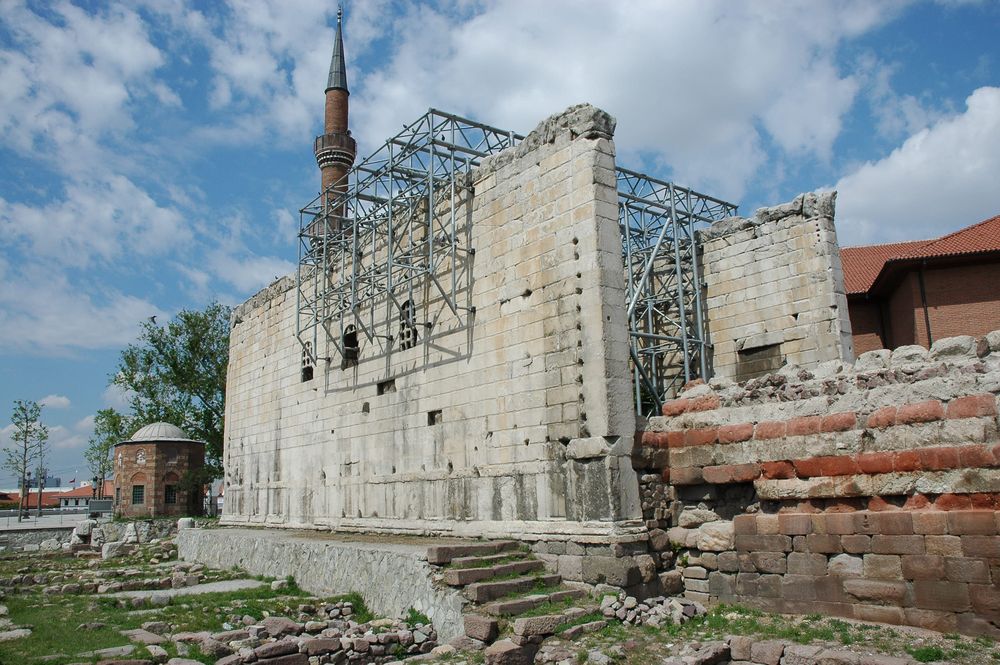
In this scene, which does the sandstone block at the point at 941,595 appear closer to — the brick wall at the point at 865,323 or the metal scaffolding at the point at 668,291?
the metal scaffolding at the point at 668,291

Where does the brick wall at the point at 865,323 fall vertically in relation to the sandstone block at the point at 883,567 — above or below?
above

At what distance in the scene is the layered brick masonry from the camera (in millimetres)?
7211

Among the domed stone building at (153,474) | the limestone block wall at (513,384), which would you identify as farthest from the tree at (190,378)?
the limestone block wall at (513,384)

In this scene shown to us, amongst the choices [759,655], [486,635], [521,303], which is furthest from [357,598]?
[759,655]

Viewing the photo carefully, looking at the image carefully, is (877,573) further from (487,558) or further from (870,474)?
(487,558)

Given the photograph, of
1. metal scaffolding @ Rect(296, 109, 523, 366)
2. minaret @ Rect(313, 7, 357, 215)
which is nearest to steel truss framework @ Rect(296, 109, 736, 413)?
metal scaffolding @ Rect(296, 109, 523, 366)

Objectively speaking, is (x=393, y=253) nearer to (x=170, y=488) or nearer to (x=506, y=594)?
(x=506, y=594)

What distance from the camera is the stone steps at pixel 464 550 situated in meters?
9.60

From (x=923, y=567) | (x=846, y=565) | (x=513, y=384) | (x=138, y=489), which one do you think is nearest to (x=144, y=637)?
(x=513, y=384)

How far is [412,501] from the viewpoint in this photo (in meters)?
13.1

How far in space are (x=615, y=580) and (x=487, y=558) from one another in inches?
66.3

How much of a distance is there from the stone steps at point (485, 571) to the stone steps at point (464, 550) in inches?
11.7

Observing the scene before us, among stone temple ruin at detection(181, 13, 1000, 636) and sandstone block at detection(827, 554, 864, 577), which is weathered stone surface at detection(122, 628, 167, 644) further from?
sandstone block at detection(827, 554, 864, 577)

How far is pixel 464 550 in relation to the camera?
9.88 metres
